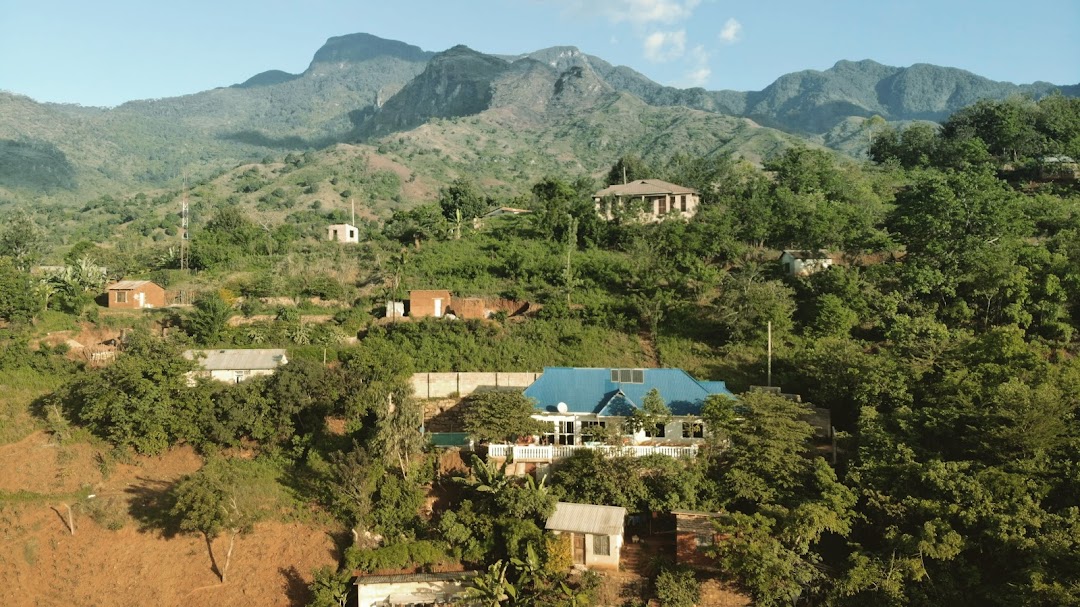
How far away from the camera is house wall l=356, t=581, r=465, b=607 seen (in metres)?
19.2

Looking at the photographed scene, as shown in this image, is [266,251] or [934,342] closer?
[934,342]

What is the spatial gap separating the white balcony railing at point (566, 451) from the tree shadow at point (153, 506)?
10.2 metres

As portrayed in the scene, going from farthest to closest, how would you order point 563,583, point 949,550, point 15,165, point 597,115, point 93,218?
point 597,115 < point 15,165 < point 93,218 < point 563,583 < point 949,550

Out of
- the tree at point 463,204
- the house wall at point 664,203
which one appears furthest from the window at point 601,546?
the tree at point 463,204

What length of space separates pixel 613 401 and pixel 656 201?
28.2 metres

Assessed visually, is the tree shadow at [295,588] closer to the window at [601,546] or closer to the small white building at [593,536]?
the small white building at [593,536]

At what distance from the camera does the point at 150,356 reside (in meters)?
26.0

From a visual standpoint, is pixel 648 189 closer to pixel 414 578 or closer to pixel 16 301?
pixel 414 578

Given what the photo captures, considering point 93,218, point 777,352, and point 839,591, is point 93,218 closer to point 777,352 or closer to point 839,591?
point 777,352

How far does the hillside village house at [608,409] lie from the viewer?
22703mm

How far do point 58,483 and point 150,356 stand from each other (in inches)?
208

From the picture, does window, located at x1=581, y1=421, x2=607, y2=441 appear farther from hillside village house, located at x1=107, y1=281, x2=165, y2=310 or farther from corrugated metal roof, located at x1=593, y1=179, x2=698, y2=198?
corrugated metal roof, located at x1=593, y1=179, x2=698, y2=198

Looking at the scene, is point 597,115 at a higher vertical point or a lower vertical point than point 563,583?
higher

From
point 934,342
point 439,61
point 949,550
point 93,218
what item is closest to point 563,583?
point 949,550
